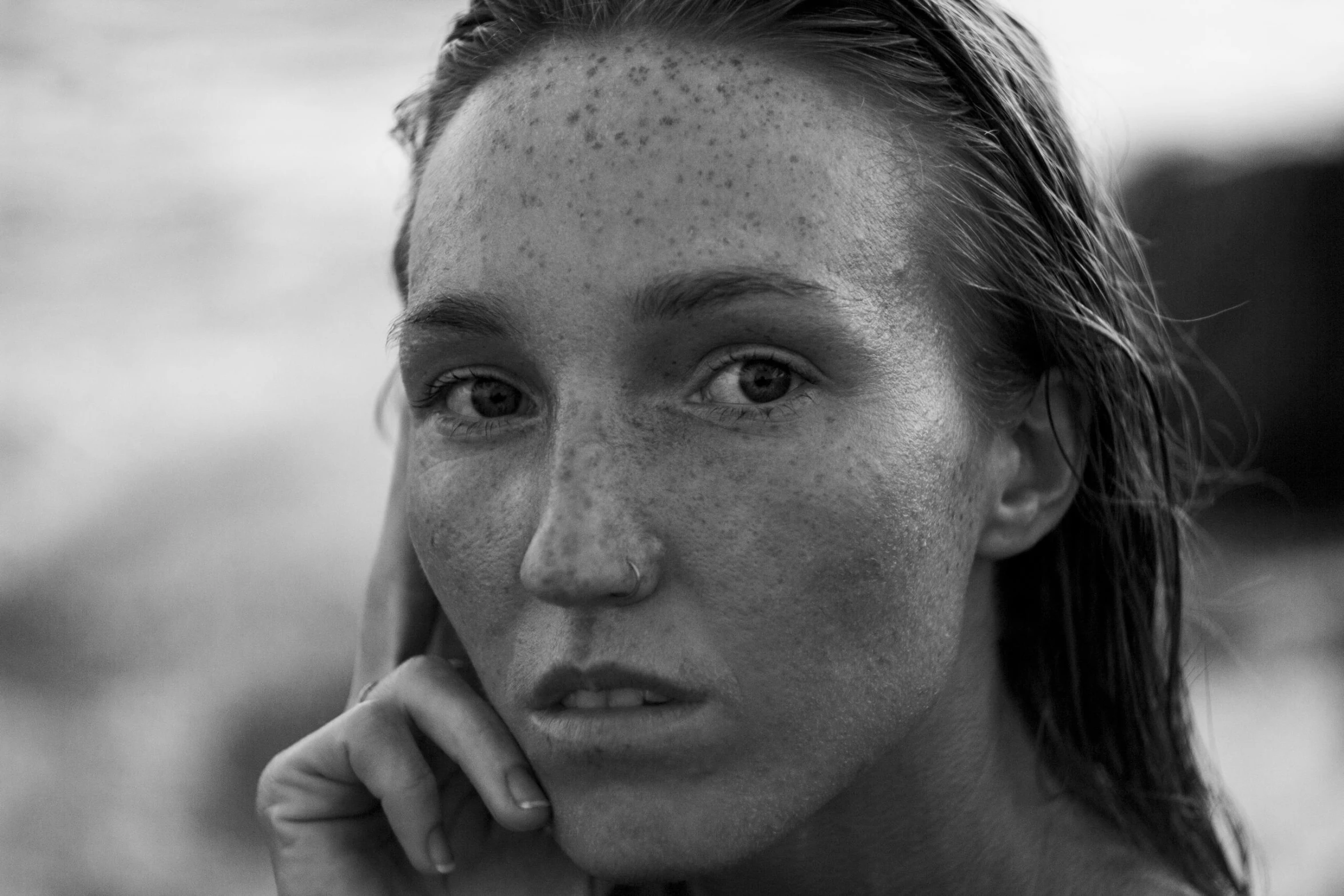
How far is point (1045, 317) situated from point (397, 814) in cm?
115

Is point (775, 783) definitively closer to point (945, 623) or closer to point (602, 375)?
point (945, 623)

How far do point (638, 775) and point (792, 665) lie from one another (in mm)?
217

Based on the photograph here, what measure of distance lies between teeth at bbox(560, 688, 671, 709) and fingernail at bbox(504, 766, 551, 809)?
229mm

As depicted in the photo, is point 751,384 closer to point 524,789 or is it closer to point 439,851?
point 524,789

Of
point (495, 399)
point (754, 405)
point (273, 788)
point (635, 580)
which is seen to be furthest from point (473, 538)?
point (273, 788)

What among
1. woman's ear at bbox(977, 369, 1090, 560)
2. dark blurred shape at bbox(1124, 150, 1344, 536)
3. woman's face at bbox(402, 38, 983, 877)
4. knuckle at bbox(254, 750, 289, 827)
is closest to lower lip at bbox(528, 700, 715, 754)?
woman's face at bbox(402, 38, 983, 877)

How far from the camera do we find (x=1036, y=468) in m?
1.89

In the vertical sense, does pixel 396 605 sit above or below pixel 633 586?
above

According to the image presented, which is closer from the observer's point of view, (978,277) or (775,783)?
(775,783)

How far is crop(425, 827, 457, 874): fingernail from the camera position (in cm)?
186

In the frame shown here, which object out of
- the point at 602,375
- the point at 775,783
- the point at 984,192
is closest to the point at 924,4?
the point at 984,192

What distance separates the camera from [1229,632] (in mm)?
4430

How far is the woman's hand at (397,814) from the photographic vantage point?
188 cm

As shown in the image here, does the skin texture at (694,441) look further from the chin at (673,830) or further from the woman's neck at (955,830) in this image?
the woman's neck at (955,830)
